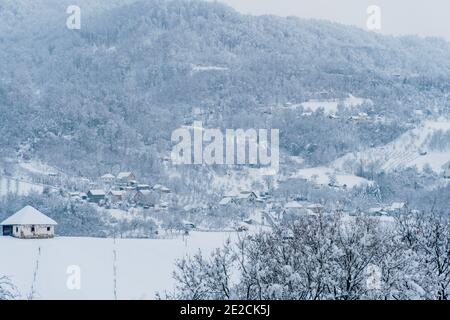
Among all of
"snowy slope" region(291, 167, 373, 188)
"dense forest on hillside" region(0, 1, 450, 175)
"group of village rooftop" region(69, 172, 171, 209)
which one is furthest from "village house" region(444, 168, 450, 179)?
"group of village rooftop" region(69, 172, 171, 209)

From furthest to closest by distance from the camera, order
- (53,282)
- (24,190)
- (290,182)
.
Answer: (290,182)
(24,190)
(53,282)

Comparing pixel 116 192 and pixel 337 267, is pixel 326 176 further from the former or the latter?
pixel 337 267

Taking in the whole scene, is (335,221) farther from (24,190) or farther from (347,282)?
(24,190)

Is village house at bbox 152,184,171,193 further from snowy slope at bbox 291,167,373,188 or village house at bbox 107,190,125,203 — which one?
snowy slope at bbox 291,167,373,188

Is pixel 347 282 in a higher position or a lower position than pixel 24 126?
lower

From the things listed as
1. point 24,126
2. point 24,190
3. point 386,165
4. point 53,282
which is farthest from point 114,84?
point 53,282

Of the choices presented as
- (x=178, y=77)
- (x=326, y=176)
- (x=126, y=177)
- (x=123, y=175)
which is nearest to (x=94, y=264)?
(x=126, y=177)
